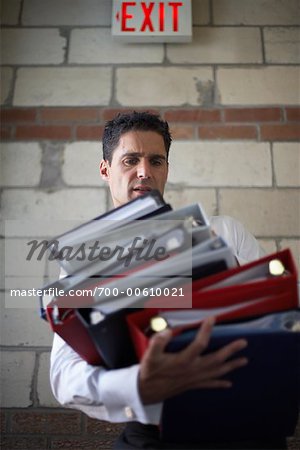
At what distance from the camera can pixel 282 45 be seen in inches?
81.9

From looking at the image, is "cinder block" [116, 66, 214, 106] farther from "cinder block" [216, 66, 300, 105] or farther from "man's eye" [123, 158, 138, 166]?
"man's eye" [123, 158, 138, 166]

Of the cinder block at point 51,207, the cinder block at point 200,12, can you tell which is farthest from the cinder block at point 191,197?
the cinder block at point 200,12

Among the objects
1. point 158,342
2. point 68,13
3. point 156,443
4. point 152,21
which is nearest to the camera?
point 158,342

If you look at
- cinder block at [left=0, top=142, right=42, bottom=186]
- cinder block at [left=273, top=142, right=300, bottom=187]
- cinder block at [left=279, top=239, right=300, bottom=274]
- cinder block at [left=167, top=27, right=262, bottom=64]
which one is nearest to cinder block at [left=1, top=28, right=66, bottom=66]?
cinder block at [left=0, top=142, right=42, bottom=186]

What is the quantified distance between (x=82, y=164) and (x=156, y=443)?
1.29 m

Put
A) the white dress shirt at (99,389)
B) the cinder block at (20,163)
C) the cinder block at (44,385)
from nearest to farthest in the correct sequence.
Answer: the white dress shirt at (99,389), the cinder block at (44,385), the cinder block at (20,163)

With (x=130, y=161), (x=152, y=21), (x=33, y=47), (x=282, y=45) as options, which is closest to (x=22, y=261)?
(x=130, y=161)

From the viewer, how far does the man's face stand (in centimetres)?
138

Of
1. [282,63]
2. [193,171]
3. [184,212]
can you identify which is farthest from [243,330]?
[282,63]

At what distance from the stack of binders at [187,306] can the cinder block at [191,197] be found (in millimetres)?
1034

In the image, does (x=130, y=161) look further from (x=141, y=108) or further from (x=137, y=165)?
(x=141, y=108)

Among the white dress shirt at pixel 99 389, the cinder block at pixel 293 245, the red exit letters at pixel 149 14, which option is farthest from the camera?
the red exit letters at pixel 149 14

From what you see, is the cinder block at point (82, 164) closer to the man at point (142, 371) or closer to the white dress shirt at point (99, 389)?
the man at point (142, 371)

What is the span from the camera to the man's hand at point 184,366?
2.25 ft
